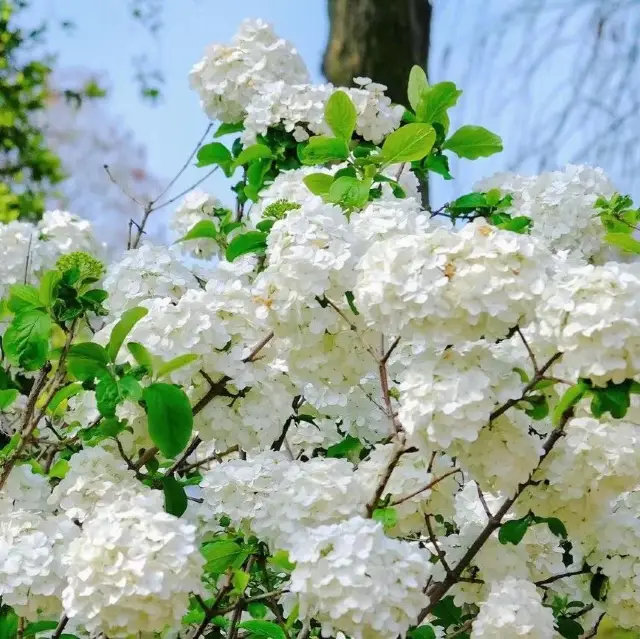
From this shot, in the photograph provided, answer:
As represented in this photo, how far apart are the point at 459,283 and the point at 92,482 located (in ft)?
2.28

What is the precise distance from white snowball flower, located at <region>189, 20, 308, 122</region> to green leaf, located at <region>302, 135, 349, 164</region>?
98 cm

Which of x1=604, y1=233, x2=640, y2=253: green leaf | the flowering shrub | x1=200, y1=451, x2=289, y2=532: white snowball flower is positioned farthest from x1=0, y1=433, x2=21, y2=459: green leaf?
x1=604, y1=233, x2=640, y2=253: green leaf

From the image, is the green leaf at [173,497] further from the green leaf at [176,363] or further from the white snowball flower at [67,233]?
the white snowball flower at [67,233]

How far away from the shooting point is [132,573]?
1.12 metres

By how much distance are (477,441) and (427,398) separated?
139 millimetres

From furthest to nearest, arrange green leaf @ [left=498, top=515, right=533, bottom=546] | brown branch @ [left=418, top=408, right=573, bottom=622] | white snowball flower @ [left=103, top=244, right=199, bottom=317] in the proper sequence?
1. white snowball flower @ [left=103, top=244, right=199, bottom=317]
2. green leaf @ [left=498, top=515, right=533, bottom=546]
3. brown branch @ [left=418, top=408, right=573, bottom=622]

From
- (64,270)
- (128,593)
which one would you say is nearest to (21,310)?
(64,270)

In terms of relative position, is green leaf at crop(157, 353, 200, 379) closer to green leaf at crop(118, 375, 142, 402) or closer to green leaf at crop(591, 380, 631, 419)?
green leaf at crop(118, 375, 142, 402)

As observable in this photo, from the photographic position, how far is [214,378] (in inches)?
59.8

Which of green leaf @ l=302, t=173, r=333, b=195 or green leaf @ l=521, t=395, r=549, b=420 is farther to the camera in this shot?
green leaf @ l=302, t=173, r=333, b=195

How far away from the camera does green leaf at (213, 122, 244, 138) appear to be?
2.59 meters

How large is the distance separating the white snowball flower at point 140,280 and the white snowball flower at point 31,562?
468mm

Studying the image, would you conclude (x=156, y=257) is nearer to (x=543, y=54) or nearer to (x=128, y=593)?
(x=128, y=593)

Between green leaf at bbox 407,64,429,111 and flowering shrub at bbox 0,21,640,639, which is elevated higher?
green leaf at bbox 407,64,429,111
